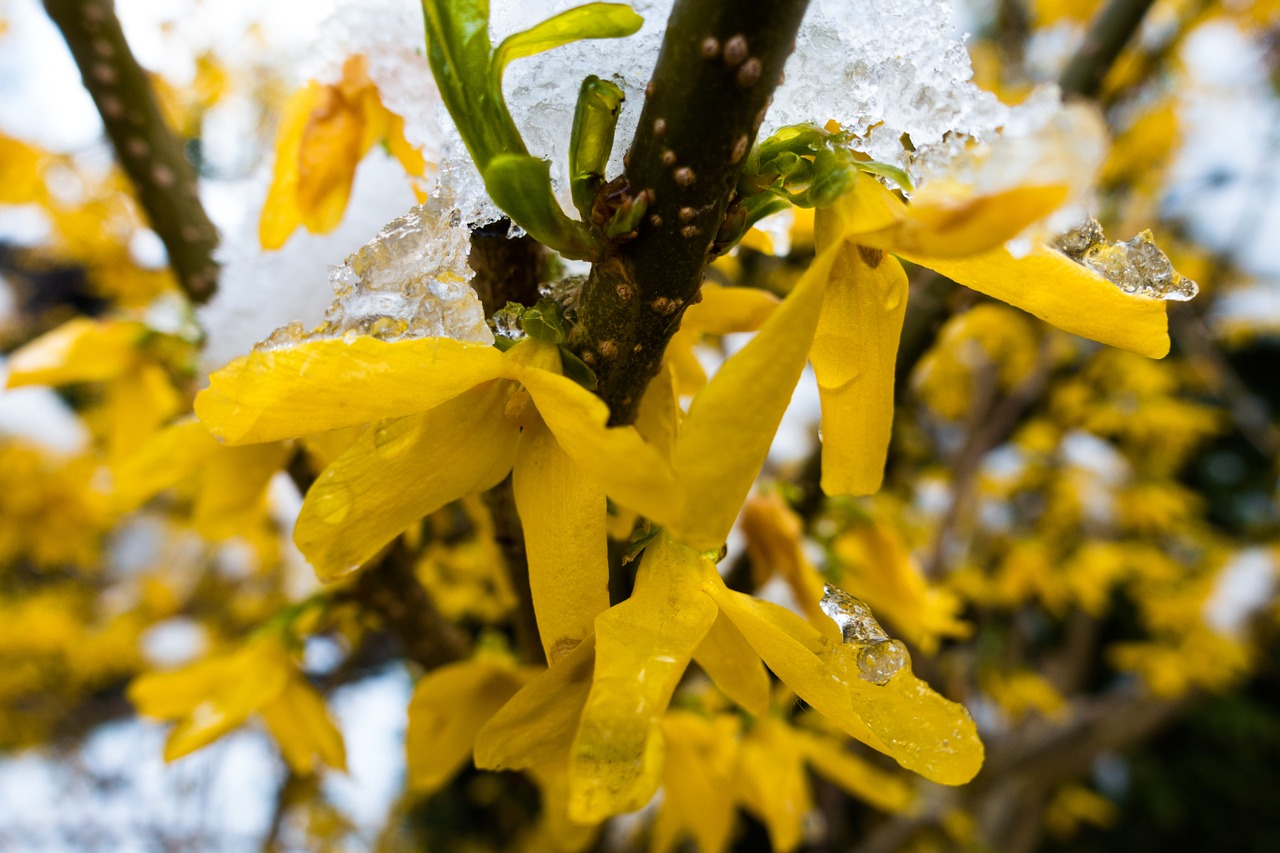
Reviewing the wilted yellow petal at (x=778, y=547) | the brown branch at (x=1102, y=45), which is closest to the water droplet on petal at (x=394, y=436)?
the wilted yellow petal at (x=778, y=547)

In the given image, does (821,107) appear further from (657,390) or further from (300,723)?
(300,723)

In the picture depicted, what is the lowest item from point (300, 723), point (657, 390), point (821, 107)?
point (300, 723)

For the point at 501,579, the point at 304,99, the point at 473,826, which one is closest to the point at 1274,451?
the point at 501,579

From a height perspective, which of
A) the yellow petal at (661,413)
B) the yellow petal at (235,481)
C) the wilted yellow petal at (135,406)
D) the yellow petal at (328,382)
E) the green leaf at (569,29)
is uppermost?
the green leaf at (569,29)

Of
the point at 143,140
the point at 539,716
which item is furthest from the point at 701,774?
the point at 143,140

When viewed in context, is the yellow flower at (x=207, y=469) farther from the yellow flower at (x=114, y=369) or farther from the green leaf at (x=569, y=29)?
the green leaf at (x=569, y=29)
